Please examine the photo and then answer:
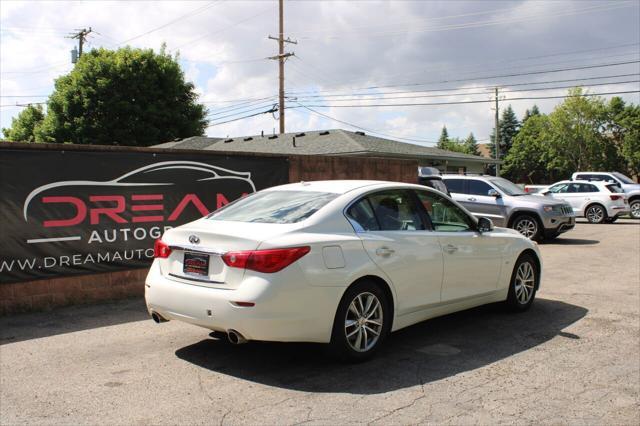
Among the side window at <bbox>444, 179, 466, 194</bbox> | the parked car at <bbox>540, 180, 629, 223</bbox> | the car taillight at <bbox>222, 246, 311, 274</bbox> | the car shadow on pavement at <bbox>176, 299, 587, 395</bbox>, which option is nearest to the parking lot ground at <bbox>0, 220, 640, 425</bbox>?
the car shadow on pavement at <bbox>176, 299, 587, 395</bbox>

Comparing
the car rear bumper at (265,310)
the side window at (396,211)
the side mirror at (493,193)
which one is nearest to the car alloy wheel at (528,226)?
the side mirror at (493,193)

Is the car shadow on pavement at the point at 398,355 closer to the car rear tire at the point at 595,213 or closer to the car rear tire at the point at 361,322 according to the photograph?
the car rear tire at the point at 361,322

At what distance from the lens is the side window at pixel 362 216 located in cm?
498

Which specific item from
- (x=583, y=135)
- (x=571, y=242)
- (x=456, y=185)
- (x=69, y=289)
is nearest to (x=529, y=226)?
(x=571, y=242)

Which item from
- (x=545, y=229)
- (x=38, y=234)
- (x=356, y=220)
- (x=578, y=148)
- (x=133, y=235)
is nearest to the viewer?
(x=356, y=220)

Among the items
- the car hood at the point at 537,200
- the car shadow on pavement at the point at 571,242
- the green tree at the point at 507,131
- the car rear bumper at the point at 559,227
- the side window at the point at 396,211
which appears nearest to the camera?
the side window at the point at 396,211

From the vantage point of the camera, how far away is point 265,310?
427 centimetres

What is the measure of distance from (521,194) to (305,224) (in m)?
12.3

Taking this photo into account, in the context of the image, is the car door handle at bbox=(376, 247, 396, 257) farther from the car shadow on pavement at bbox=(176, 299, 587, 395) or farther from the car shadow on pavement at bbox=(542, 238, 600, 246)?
the car shadow on pavement at bbox=(542, 238, 600, 246)

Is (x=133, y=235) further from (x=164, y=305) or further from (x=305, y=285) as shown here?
(x=305, y=285)

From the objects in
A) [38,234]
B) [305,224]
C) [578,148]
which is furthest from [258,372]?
[578,148]

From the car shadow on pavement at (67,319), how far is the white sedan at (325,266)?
168 cm

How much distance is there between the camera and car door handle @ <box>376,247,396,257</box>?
4.93 m

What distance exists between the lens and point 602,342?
5559 mm
